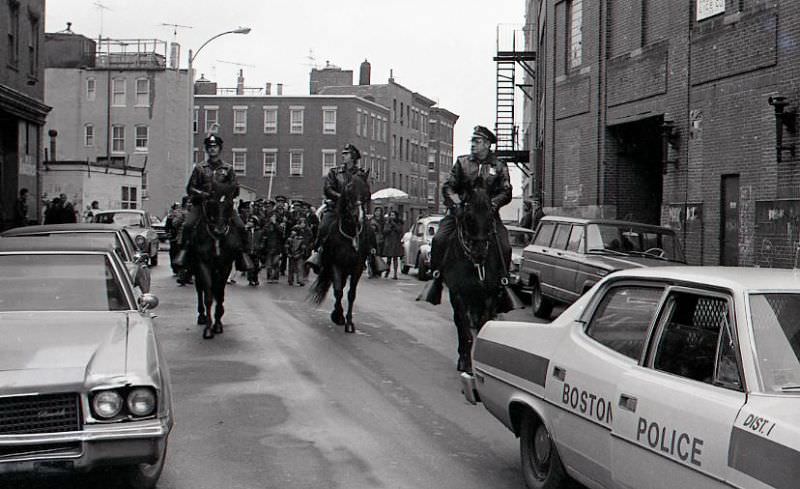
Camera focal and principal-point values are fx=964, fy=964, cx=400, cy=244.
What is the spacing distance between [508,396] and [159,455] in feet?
6.96

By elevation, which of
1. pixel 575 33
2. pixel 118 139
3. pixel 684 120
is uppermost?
pixel 118 139

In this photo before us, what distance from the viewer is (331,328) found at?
13648mm

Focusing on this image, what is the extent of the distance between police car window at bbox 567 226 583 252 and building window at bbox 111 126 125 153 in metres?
52.7

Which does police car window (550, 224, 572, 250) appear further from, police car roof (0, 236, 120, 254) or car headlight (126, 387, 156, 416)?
car headlight (126, 387, 156, 416)

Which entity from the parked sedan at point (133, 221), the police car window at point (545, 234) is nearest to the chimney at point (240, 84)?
the parked sedan at point (133, 221)

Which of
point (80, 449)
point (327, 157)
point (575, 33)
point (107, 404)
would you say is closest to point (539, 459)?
point (107, 404)

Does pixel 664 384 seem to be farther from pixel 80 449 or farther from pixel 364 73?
pixel 364 73

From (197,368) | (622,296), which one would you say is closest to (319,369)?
(197,368)

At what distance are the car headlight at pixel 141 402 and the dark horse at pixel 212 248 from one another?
7428mm

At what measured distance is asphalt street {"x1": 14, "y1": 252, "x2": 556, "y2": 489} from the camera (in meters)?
6.17

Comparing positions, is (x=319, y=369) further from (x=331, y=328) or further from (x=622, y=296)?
(x=622, y=296)

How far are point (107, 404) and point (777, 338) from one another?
329 centimetres

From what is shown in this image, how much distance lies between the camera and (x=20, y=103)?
87.2 feet

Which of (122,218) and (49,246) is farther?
(122,218)
